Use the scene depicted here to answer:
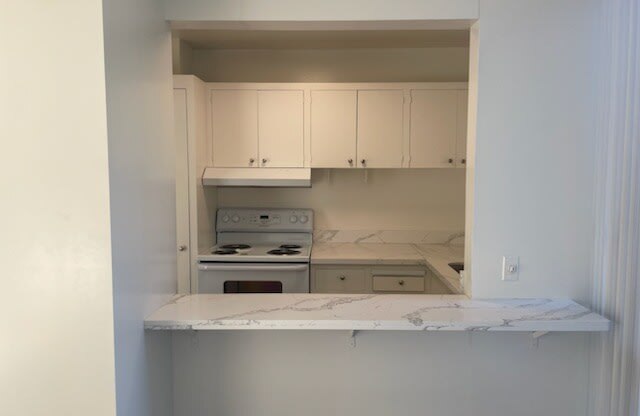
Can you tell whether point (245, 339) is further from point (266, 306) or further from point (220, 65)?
point (220, 65)

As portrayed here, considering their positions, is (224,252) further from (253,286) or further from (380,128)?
(380,128)

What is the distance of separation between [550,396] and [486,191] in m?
0.94

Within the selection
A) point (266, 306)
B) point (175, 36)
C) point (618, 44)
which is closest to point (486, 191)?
point (618, 44)

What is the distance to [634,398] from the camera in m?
1.56

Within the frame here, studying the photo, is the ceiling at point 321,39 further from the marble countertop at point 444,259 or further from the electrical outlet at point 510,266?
the electrical outlet at point 510,266

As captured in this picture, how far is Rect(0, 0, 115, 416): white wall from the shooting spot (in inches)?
49.2

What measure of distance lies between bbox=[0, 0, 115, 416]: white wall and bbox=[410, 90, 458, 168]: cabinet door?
8.45 feet

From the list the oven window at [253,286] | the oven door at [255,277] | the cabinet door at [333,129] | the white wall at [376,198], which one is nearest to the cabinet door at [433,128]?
the white wall at [376,198]

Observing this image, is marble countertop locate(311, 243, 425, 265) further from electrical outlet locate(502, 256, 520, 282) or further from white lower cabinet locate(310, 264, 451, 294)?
electrical outlet locate(502, 256, 520, 282)

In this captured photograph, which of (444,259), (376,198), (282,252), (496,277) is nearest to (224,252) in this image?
(282,252)

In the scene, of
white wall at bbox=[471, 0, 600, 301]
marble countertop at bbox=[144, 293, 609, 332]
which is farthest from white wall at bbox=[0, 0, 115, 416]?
white wall at bbox=[471, 0, 600, 301]

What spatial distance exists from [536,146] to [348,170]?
2.13 m

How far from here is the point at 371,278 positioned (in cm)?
326

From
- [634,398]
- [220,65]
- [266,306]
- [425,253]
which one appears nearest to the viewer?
[634,398]
